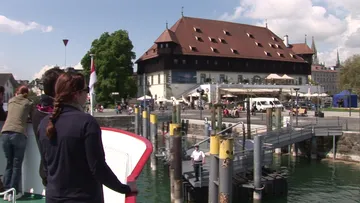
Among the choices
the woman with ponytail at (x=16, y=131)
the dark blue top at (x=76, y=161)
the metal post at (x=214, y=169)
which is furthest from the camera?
the metal post at (x=214, y=169)

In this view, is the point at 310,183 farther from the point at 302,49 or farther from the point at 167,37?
the point at 302,49

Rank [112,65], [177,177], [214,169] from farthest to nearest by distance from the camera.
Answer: [112,65], [177,177], [214,169]

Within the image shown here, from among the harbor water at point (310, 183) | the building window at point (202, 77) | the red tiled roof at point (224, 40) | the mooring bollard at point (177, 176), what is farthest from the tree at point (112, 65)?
the mooring bollard at point (177, 176)

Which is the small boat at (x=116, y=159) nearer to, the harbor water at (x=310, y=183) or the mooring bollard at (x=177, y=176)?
the mooring bollard at (x=177, y=176)

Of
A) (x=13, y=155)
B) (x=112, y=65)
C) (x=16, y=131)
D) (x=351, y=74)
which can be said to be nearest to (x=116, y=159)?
(x=16, y=131)

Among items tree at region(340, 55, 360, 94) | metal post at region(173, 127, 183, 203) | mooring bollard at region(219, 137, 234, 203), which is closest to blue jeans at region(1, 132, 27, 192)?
mooring bollard at region(219, 137, 234, 203)

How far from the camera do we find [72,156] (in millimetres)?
2707

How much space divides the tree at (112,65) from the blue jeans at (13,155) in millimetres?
52112

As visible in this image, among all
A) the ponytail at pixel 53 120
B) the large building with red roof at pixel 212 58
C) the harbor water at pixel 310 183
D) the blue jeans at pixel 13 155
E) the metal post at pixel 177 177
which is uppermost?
the large building with red roof at pixel 212 58

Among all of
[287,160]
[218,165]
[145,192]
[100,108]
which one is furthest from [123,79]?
[218,165]

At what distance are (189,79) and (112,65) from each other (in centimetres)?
1260

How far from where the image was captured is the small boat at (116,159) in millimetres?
4113

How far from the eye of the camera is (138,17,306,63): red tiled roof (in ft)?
210

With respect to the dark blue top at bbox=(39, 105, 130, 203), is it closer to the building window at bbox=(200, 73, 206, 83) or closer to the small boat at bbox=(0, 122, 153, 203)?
the small boat at bbox=(0, 122, 153, 203)
